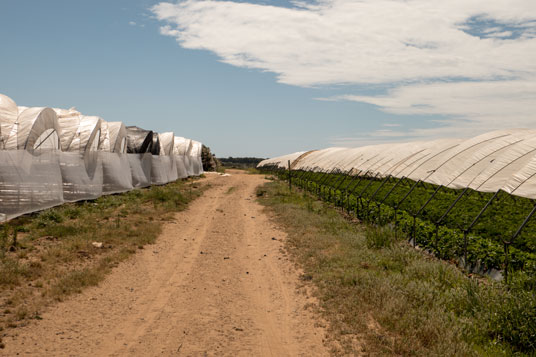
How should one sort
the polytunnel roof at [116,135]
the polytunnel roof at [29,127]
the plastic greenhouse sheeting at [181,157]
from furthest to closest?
the plastic greenhouse sheeting at [181,157] < the polytunnel roof at [116,135] < the polytunnel roof at [29,127]

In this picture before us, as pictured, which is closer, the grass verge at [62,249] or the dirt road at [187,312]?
the dirt road at [187,312]

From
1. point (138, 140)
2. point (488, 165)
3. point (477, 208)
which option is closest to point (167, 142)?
point (138, 140)

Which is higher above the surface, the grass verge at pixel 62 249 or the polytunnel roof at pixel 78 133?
the polytunnel roof at pixel 78 133

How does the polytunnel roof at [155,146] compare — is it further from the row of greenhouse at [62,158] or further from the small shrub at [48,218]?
the small shrub at [48,218]

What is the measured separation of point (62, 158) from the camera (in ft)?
49.6

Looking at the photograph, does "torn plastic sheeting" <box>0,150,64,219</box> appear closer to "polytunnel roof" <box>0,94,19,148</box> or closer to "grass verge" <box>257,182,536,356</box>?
"polytunnel roof" <box>0,94,19,148</box>

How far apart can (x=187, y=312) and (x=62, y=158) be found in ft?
36.9

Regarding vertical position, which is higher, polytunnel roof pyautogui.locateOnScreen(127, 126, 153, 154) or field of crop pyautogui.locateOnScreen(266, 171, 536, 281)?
polytunnel roof pyautogui.locateOnScreen(127, 126, 153, 154)

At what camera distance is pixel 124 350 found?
194 inches

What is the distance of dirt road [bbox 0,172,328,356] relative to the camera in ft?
16.6

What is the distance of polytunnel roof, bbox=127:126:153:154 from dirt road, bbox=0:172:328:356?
48.3 feet

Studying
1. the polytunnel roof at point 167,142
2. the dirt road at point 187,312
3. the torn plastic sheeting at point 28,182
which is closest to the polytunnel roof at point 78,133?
the torn plastic sheeting at point 28,182

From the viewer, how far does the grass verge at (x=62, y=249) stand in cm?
648

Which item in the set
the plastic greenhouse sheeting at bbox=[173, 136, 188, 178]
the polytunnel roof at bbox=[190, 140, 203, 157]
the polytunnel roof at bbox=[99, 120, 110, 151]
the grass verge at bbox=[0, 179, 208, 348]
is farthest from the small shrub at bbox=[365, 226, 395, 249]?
the polytunnel roof at bbox=[190, 140, 203, 157]
